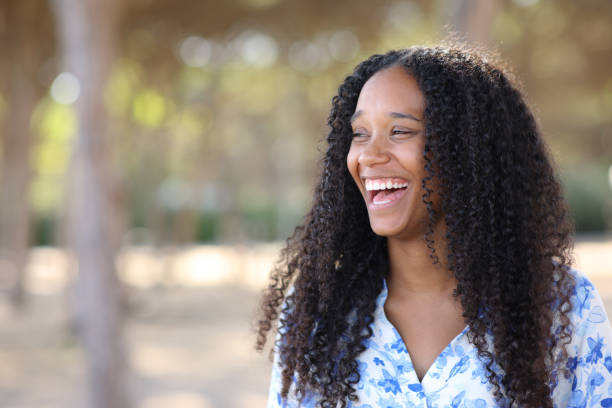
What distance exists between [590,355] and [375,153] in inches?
29.8

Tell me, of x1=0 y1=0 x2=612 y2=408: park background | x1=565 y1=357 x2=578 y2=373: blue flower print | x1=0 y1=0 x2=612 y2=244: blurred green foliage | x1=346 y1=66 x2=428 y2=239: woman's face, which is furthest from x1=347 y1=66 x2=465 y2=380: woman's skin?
x1=0 y1=0 x2=612 y2=244: blurred green foliage

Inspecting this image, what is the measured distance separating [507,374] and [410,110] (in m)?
0.75

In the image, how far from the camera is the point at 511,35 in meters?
12.9

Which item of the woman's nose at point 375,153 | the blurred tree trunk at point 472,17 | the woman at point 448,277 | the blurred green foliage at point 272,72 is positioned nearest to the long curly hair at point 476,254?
the woman at point 448,277

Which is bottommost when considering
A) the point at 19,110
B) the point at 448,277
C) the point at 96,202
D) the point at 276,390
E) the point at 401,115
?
the point at 276,390

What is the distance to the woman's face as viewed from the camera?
6.30 feet

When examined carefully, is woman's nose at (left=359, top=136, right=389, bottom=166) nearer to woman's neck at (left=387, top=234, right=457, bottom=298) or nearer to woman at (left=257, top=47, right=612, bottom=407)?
woman at (left=257, top=47, right=612, bottom=407)

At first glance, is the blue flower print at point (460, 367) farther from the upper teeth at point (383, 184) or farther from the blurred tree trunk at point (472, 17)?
the blurred tree trunk at point (472, 17)

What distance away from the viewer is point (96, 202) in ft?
17.2

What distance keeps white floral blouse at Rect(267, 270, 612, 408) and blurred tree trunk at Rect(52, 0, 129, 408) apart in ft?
12.5

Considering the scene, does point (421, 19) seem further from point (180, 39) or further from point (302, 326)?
point (302, 326)

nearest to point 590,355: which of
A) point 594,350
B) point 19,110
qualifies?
point 594,350

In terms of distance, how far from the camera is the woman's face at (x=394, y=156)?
1.92 meters

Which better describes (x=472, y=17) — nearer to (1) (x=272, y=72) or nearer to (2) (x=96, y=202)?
(2) (x=96, y=202)
